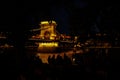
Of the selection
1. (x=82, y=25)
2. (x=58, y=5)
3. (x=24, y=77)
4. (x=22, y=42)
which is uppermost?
(x=58, y=5)

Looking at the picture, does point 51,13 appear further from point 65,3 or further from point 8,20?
point 8,20

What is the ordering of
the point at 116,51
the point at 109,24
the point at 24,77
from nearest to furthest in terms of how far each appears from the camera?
the point at 24,77 → the point at 109,24 → the point at 116,51

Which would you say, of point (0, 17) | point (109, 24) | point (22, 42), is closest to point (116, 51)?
point (109, 24)

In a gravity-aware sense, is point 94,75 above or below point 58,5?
below

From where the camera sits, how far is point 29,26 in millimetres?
9172

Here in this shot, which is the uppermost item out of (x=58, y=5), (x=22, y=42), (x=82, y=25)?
(x=58, y=5)

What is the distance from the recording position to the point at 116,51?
14.8 meters

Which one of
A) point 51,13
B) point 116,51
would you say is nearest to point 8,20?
point 51,13

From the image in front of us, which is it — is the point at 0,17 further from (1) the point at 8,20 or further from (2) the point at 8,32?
(2) the point at 8,32

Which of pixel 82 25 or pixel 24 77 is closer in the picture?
pixel 24 77

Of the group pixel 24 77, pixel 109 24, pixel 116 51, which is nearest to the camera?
pixel 24 77

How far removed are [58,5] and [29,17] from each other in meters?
1.05

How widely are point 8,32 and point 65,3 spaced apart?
7.33ft

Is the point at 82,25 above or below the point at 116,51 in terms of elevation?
above
